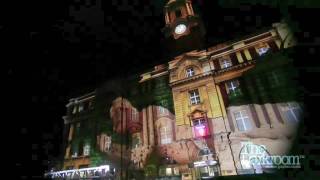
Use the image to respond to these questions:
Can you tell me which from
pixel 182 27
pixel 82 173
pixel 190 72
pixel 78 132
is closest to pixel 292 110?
pixel 190 72

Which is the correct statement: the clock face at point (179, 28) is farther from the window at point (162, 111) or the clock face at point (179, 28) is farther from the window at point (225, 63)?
the window at point (162, 111)

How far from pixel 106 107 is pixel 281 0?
404 inches

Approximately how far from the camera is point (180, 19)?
13297 millimetres

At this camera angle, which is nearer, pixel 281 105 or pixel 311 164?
pixel 311 164

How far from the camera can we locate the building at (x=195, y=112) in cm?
951

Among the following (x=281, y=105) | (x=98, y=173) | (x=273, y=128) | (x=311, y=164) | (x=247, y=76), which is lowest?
(x=311, y=164)

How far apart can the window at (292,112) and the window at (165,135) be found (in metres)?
5.09

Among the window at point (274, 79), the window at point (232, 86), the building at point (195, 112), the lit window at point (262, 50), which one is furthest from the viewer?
the window at point (232, 86)

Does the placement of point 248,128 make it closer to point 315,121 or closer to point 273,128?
point 273,128

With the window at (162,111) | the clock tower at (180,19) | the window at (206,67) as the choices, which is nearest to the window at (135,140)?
the window at (162,111)

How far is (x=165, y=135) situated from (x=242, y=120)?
144 inches

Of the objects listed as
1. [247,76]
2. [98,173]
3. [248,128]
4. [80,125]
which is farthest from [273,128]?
[80,125]

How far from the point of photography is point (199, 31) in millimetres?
12711

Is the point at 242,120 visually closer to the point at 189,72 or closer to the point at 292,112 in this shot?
the point at 292,112
